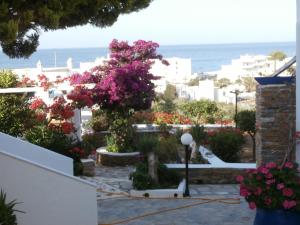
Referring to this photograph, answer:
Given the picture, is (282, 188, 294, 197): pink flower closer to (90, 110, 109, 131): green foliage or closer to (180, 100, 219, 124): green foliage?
(90, 110, 109, 131): green foliage

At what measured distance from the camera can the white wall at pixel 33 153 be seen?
8.95 metres

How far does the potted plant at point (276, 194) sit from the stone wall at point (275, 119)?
1.48 m

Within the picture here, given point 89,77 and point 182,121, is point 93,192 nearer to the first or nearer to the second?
point 89,77

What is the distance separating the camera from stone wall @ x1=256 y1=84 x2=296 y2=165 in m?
8.82

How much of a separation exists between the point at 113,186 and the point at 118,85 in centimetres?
397

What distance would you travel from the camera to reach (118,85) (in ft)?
51.1

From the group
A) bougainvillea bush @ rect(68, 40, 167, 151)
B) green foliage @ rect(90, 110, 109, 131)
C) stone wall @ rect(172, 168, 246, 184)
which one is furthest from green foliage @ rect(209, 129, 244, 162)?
green foliage @ rect(90, 110, 109, 131)

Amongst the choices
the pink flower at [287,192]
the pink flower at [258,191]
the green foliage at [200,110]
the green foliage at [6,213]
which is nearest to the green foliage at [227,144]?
the green foliage at [200,110]

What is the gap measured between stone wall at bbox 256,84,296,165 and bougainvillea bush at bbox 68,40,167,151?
22.9 ft

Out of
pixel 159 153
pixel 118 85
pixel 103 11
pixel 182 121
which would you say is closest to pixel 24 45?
pixel 103 11

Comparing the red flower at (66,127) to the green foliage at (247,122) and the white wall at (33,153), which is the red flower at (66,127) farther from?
the green foliage at (247,122)

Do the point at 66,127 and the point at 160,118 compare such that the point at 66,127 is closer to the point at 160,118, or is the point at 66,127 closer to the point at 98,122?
the point at 98,122

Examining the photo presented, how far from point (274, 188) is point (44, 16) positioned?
11.6 ft

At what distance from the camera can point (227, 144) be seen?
15.1m
